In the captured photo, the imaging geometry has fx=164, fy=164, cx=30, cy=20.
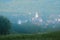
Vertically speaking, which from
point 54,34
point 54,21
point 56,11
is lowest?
point 54,34

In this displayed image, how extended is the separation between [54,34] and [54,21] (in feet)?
0.50

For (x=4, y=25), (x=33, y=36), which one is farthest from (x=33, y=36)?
(x=4, y=25)

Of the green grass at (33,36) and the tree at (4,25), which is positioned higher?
the tree at (4,25)

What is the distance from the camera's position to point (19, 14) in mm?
1890

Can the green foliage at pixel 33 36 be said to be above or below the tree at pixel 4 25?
below

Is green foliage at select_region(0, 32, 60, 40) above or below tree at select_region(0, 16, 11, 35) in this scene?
below

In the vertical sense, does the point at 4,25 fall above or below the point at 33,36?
above

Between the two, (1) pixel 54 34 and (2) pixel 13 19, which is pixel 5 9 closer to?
(2) pixel 13 19

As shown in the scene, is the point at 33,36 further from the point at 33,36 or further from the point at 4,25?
the point at 4,25

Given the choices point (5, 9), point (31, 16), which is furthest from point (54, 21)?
point (5, 9)

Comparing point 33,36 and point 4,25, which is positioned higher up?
point 4,25

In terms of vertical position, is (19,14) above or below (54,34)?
above

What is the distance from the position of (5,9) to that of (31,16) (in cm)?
31

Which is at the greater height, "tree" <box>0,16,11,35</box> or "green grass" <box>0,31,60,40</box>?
"tree" <box>0,16,11,35</box>
